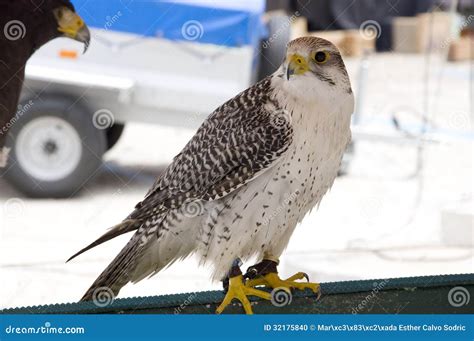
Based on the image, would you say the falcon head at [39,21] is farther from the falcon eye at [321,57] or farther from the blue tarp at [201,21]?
the blue tarp at [201,21]

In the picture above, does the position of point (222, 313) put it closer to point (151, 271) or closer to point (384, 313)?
point (151, 271)

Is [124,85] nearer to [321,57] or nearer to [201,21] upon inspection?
[201,21]

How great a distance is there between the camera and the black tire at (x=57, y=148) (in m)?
5.61

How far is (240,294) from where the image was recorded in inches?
97.5

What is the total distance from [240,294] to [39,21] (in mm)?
1006

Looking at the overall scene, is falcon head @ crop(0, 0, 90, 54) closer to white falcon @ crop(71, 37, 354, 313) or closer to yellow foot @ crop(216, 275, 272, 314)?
white falcon @ crop(71, 37, 354, 313)

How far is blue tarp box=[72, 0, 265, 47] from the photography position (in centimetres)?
484

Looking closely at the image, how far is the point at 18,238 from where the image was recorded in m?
5.64

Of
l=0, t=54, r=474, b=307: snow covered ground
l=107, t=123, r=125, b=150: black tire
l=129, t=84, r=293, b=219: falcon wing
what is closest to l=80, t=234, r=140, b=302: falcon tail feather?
l=129, t=84, r=293, b=219: falcon wing

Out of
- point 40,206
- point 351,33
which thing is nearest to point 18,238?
point 40,206

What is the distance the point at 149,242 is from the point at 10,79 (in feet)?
2.12

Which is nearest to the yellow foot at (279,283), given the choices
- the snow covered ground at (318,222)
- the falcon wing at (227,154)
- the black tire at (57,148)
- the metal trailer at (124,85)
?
the falcon wing at (227,154)

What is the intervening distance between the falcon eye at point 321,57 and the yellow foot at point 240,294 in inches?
26.9

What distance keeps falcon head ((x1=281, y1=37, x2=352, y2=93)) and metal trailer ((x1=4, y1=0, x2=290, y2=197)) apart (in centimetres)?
307
